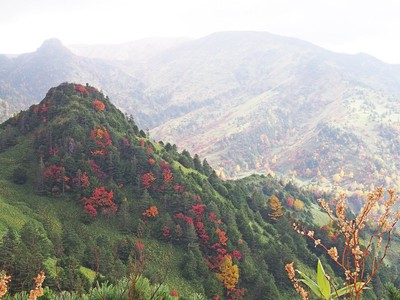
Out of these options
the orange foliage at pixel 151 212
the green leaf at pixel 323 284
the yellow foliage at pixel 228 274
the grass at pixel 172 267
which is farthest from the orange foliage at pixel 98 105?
the green leaf at pixel 323 284

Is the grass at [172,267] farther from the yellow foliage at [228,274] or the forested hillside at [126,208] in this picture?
the yellow foliage at [228,274]

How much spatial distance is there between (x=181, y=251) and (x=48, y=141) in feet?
161

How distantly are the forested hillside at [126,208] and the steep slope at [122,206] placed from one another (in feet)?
0.90

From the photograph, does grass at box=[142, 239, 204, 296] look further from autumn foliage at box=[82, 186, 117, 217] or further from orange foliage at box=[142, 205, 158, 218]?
autumn foliage at box=[82, 186, 117, 217]

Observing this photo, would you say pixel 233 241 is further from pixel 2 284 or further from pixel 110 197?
pixel 2 284

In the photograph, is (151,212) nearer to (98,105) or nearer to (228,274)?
(228,274)

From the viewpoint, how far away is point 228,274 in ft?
260

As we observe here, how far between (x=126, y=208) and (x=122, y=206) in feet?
3.76

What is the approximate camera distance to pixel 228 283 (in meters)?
78.2

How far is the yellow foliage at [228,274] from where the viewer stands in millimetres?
78062

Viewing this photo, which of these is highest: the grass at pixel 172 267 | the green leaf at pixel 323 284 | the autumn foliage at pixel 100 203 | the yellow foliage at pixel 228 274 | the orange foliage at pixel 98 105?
the orange foliage at pixel 98 105

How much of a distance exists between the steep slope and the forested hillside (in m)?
0.27

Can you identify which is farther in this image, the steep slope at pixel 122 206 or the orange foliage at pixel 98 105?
the orange foliage at pixel 98 105

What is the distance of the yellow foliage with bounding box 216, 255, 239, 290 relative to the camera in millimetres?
78062
